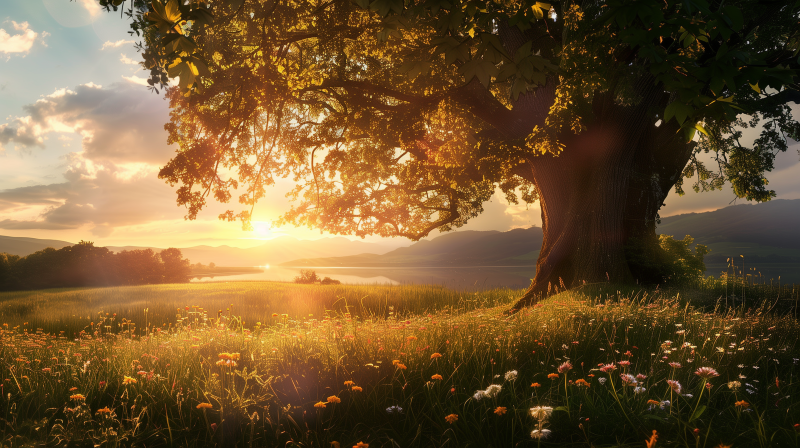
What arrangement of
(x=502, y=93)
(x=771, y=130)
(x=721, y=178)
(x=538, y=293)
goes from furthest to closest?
(x=721, y=178) → (x=771, y=130) → (x=502, y=93) → (x=538, y=293)

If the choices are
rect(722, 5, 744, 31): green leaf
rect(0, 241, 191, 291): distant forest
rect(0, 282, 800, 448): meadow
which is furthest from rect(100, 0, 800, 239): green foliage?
rect(0, 241, 191, 291): distant forest

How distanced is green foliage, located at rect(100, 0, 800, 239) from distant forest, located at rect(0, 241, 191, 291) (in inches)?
1000

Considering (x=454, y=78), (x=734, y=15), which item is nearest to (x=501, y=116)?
(x=454, y=78)

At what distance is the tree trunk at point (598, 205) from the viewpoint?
1156 centimetres

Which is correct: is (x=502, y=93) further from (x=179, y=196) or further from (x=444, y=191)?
(x=179, y=196)

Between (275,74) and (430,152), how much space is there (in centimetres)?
664

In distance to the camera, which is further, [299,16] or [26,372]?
[299,16]

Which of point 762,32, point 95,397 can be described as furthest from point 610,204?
point 95,397

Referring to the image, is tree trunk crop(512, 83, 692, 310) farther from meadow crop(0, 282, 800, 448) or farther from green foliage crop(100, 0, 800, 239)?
meadow crop(0, 282, 800, 448)

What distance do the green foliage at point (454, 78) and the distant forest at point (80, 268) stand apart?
25393 mm

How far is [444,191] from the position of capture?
19906mm

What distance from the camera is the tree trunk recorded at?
11.6 m

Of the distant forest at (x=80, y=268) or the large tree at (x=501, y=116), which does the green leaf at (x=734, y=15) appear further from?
the distant forest at (x=80, y=268)

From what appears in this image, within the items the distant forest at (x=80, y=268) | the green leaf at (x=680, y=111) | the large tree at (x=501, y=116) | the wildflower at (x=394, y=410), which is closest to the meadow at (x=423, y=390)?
the wildflower at (x=394, y=410)
